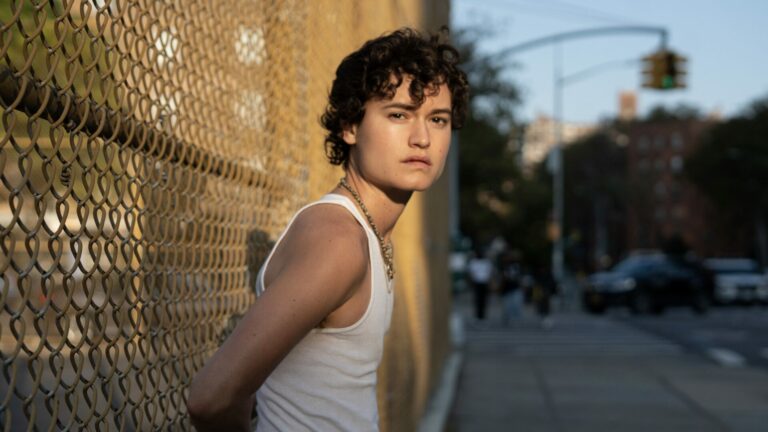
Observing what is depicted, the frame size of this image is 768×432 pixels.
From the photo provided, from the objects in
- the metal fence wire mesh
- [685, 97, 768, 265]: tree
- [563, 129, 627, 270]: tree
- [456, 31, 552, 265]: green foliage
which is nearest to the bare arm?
the metal fence wire mesh

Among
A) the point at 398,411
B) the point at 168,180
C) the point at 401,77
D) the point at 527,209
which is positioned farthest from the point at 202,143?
the point at 527,209

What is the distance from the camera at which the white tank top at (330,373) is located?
2.27 m

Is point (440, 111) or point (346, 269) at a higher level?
point (440, 111)

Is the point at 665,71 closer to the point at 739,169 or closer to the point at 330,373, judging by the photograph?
the point at 330,373

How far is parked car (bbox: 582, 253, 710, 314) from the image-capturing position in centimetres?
3459

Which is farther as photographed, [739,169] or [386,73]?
[739,169]

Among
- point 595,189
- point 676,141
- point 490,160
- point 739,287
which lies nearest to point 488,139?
point 490,160

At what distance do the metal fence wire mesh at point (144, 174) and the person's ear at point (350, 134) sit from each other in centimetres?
A: 35

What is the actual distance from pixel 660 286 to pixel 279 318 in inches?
1320

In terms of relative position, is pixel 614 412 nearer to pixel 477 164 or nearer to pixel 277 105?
pixel 277 105

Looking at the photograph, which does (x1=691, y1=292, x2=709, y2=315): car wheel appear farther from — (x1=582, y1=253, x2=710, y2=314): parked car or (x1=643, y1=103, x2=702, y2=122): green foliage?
(x1=643, y1=103, x2=702, y2=122): green foliage

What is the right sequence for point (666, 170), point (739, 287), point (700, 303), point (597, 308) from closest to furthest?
point (700, 303), point (597, 308), point (739, 287), point (666, 170)

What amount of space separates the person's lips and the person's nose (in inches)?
0.9

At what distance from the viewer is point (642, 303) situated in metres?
34.9
